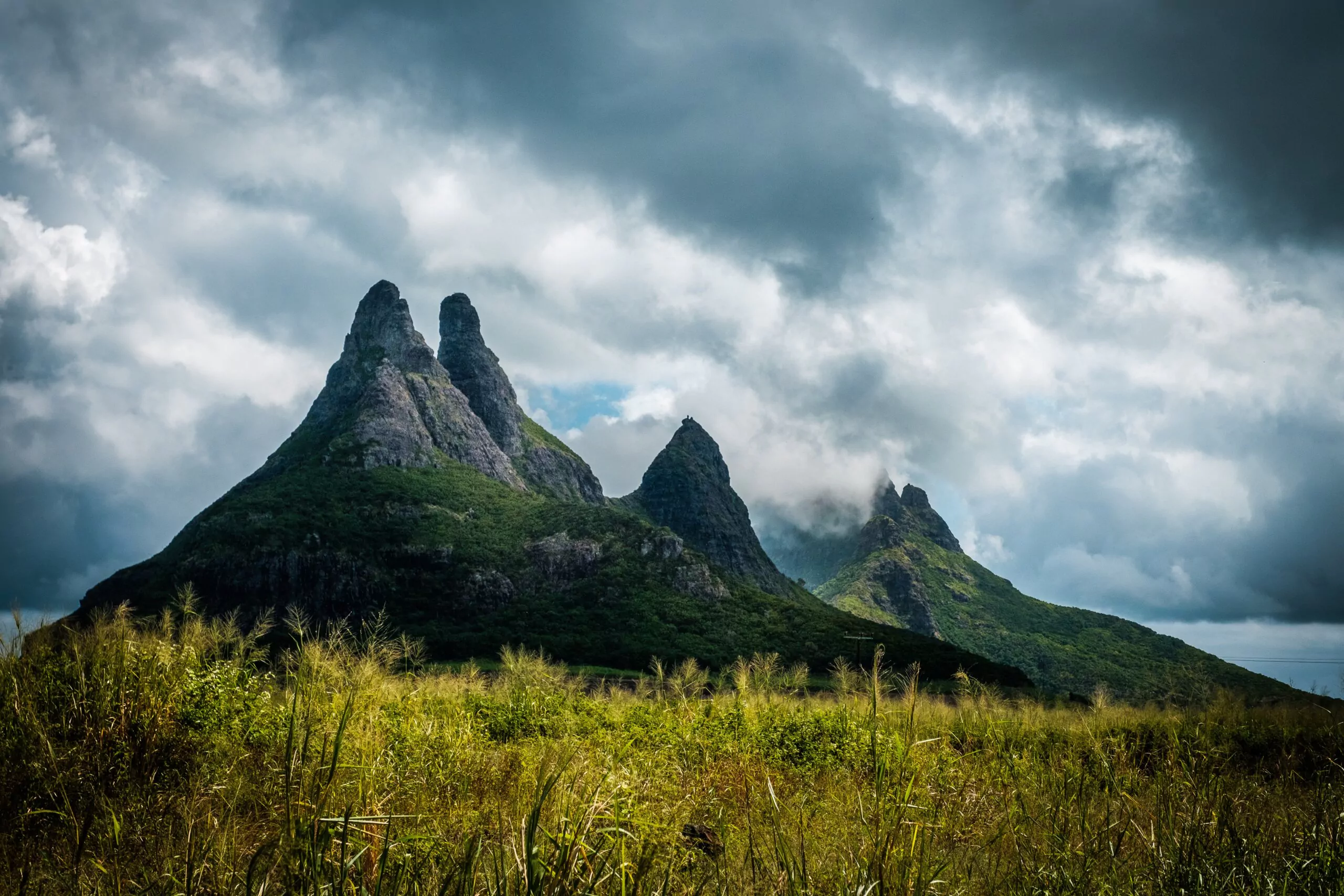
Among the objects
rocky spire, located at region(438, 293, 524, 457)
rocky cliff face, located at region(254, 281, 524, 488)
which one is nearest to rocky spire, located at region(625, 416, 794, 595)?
rocky spire, located at region(438, 293, 524, 457)

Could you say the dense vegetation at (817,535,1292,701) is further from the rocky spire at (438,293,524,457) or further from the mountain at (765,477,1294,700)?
the rocky spire at (438,293,524,457)

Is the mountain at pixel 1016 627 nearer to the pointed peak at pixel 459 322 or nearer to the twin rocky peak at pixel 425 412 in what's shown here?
the twin rocky peak at pixel 425 412

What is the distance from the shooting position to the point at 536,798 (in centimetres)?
254

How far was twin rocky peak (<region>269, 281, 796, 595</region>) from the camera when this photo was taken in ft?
408

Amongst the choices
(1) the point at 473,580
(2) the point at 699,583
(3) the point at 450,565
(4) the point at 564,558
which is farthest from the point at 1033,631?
(3) the point at 450,565

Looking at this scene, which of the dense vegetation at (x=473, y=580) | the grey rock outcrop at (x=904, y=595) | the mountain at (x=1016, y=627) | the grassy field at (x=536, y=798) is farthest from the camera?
the grey rock outcrop at (x=904, y=595)

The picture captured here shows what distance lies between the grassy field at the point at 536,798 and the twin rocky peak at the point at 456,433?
118m

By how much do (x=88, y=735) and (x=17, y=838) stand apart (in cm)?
94

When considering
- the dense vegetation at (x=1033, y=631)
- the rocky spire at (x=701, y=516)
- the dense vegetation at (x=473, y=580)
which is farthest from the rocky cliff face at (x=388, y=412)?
the dense vegetation at (x=1033, y=631)

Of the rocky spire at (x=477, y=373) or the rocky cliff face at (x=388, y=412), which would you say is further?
the rocky spire at (x=477, y=373)

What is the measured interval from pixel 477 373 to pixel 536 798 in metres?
178

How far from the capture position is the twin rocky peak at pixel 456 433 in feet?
408

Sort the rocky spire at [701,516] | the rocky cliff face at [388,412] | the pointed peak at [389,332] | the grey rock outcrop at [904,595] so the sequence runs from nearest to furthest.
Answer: the rocky cliff face at [388,412]
the pointed peak at [389,332]
the grey rock outcrop at [904,595]
the rocky spire at [701,516]

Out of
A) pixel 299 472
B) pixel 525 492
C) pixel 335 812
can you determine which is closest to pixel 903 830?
pixel 335 812
